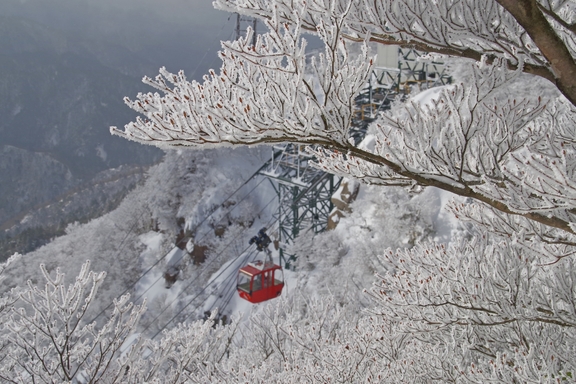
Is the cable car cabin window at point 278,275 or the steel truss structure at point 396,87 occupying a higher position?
the steel truss structure at point 396,87

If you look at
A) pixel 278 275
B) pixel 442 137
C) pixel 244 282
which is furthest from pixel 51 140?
pixel 442 137

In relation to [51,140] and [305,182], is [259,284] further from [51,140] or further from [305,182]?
[51,140]

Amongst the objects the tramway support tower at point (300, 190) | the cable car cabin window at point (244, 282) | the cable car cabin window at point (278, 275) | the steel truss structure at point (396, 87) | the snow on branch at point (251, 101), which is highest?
the steel truss structure at point (396, 87)

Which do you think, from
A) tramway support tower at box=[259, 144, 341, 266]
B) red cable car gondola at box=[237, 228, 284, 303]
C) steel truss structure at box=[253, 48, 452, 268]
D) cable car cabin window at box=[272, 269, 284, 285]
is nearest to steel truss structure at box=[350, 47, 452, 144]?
steel truss structure at box=[253, 48, 452, 268]

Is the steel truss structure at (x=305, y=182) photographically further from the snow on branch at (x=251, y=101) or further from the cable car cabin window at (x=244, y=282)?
the snow on branch at (x=251, y=101)

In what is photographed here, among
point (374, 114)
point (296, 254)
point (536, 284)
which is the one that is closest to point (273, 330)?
point (536, 284)

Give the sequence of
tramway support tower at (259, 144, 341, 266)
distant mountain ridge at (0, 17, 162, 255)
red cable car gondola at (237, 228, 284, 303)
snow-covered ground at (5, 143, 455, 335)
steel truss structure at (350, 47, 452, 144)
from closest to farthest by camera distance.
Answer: red cable car gondola at (237, 228, 284, 303) → snow-covered ground at (5, 143, 455, 335) → tramway support tower at (259, 144, 341, 266) → steel truss structure at (350, 47, 452, 144) → distant mountain ridge at (0, 17, 162, 255)

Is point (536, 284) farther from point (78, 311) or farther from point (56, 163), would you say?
point (56, 163)

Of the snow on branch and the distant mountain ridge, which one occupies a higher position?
the distant mountain ridge

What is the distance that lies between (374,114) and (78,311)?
74.0ft

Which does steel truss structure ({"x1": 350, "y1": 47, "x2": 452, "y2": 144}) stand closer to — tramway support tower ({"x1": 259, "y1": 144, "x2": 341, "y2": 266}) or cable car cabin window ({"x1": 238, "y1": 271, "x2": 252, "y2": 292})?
tramway support tower ({"x1": 259, "y1": 144, "x2": 341, "y2": 266})

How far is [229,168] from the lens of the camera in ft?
123

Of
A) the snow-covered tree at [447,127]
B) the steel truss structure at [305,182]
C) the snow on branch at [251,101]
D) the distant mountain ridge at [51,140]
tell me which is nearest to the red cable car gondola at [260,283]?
the steel truss structure at [305,182]

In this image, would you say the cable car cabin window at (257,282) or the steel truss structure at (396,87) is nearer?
the cable car cabin window at (257,282)
